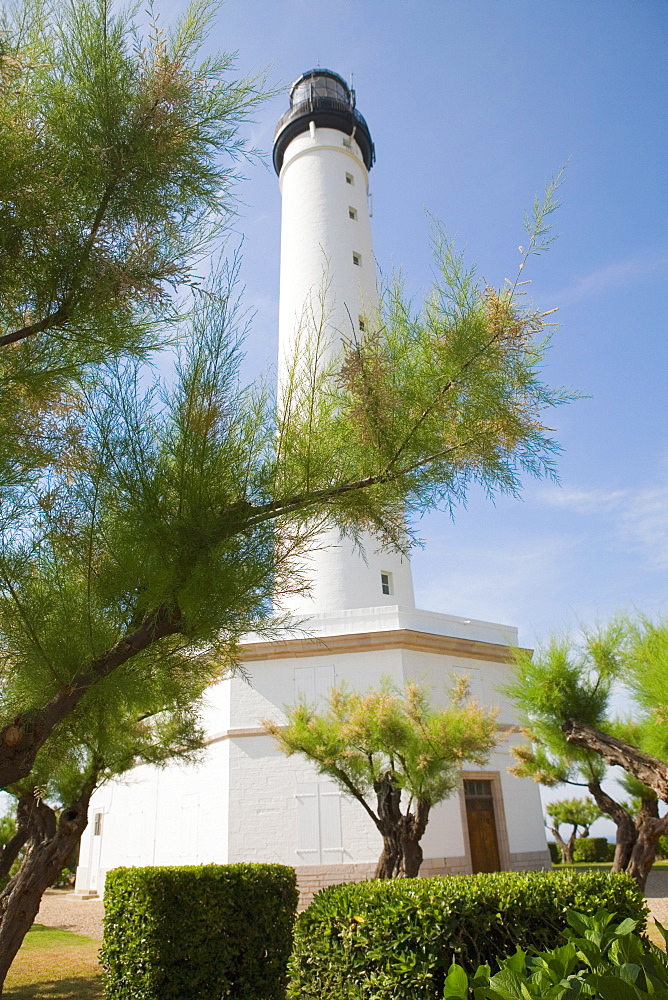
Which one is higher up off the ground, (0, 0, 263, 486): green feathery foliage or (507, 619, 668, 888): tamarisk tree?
(0, 0, 263, 486): green feathery foliage

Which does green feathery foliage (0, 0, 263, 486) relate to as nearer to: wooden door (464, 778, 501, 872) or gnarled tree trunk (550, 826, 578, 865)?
wooden door (464, 778, 501, 872)

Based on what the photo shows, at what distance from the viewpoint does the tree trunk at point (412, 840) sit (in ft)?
32.7

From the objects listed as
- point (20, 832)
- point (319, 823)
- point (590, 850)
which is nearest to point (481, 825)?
point (319, 823)

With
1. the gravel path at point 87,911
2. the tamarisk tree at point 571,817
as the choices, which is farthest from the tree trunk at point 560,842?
the gravel path at point 87,911

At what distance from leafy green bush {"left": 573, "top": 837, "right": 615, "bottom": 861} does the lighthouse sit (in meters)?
13.4

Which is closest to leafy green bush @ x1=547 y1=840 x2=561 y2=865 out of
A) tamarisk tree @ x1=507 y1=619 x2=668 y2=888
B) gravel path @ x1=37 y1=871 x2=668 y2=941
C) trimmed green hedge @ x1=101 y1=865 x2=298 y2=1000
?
gravel path @ x1=37 y1=871 x2=668 y2=941

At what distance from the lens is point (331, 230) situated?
21.4m

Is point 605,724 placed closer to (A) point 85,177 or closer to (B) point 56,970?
(B) point 56,970

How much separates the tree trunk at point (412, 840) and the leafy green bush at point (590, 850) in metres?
17.8

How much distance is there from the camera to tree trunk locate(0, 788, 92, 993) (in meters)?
6.92

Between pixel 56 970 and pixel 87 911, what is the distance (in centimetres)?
814

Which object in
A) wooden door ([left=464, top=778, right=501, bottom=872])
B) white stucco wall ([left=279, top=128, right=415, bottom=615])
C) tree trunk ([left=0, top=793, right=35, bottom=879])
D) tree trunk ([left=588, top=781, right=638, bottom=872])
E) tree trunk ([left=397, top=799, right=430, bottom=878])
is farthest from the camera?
white stucco wall ([left=279, top=128, right=415, bottom=615])

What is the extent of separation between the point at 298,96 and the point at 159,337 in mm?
25871

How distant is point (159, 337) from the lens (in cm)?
409
